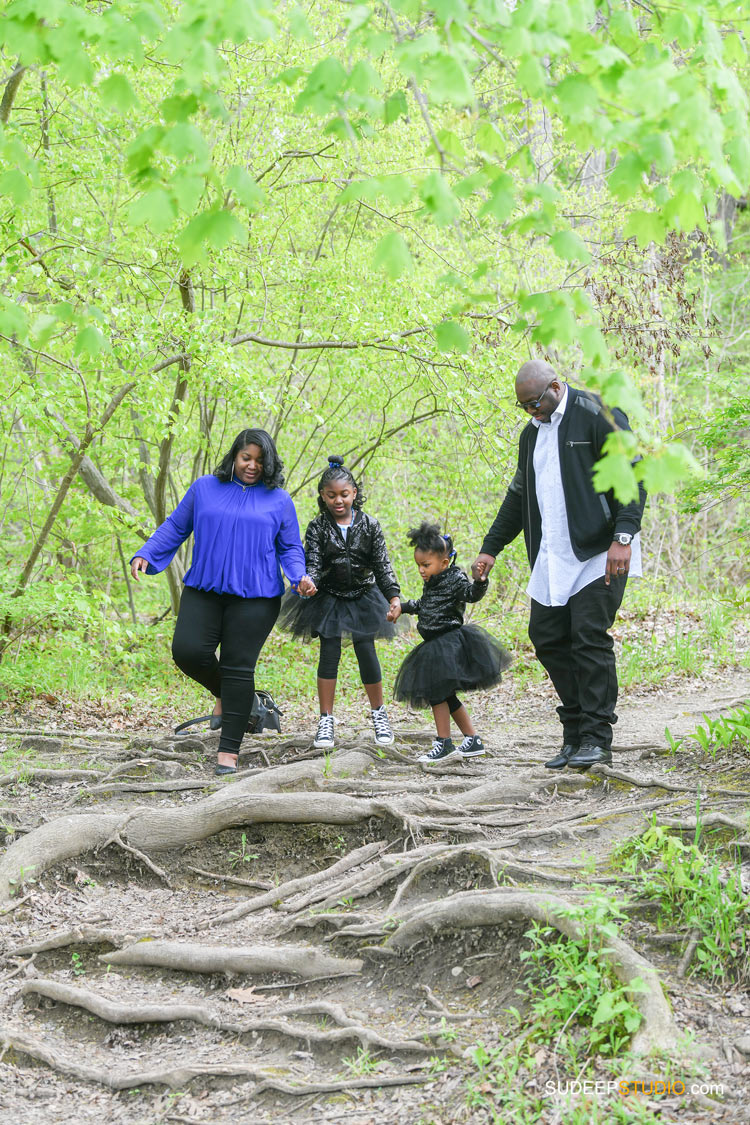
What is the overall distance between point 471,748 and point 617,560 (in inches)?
78.0

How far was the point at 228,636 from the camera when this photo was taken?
6.21m

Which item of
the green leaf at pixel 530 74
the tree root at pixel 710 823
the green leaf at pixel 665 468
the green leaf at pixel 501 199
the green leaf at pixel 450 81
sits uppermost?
the green leaf at pixel 530 74

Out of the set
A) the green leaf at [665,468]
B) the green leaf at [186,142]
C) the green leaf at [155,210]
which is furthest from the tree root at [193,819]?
the green leaf at [186,142]

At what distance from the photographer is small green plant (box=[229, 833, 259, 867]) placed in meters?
4.93

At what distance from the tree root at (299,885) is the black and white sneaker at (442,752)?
1738 millimetres

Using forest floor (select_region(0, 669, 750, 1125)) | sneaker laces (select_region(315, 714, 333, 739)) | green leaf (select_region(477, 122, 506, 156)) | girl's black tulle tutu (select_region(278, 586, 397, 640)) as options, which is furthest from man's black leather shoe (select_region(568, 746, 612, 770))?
green leaf (select_region(477, 122, 506, 156))

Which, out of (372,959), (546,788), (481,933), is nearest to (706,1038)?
(481,933)

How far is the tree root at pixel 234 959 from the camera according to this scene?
3.61 m

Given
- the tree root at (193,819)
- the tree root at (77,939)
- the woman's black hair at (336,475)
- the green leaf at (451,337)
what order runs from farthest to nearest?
the woman's black hair at (336,475)
the tree root at (193,819)
the tree root at (77,939)
the green leaf at (451,337)

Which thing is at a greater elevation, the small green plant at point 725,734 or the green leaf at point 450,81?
the green leaf at point 450,81

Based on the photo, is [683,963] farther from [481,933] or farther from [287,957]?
[287,957]

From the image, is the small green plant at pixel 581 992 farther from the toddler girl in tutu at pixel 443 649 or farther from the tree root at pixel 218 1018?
the toddler girl in tutu at pixel 443 649

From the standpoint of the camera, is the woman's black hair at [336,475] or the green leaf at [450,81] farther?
the woman's black hair at [336,475]

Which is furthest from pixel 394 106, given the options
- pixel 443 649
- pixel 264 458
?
pixel 443 649
